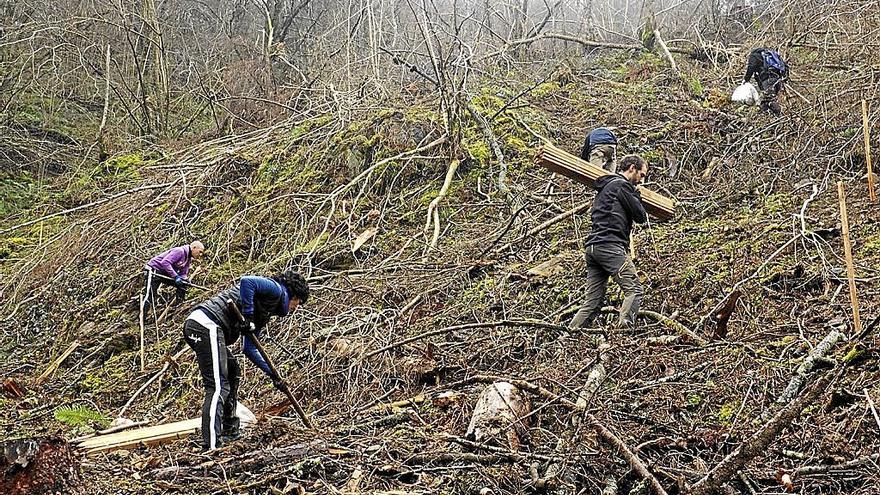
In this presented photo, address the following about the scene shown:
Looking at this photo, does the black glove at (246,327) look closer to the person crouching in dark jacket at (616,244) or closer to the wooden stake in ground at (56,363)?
the person crouching in dark jacket at (616,244)

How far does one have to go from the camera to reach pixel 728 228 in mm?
7422

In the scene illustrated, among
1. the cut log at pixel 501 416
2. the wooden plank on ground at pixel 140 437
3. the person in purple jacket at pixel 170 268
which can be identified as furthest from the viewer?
the person in purple jacket at pixel 170 268

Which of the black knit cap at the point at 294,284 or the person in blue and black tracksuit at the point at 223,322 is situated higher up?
the black knit cap at the point at 294,284

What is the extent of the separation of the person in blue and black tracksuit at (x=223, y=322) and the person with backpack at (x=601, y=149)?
391 cm

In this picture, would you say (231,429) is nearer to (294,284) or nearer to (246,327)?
(246,327)

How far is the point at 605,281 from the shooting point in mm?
6176

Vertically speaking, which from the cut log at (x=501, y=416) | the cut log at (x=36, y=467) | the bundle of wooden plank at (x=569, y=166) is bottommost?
the cut log at (x=36, y=467)

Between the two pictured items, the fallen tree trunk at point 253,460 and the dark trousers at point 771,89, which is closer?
the fallen tree trunk at point 253,460

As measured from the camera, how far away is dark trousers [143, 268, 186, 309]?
927 centimetres

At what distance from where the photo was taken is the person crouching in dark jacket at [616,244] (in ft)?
19.5

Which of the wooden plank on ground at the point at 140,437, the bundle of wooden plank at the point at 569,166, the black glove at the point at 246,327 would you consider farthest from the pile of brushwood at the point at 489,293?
the bundle of wooden plank at the point at 569,166

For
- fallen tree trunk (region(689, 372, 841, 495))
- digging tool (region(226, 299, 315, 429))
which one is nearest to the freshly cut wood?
digging tool (region(226, 299, 315, 429))

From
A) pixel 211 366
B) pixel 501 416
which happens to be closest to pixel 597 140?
pixel 501 416

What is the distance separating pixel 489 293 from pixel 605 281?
5.02 feet
